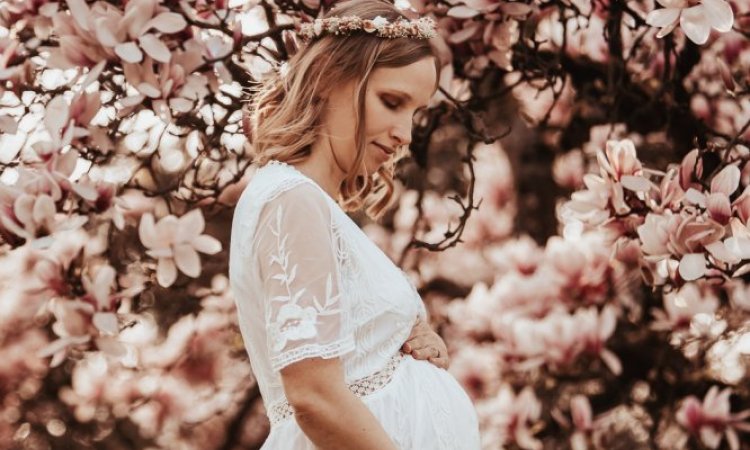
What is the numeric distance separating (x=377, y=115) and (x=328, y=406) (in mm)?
407

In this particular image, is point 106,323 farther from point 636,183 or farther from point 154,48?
point 636,183

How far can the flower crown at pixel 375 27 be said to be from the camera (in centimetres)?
183

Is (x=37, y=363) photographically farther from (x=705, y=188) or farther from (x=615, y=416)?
(x=705, y=188)

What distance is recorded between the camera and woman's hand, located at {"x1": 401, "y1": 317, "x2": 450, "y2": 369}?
1874 mm

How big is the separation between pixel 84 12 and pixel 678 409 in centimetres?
159

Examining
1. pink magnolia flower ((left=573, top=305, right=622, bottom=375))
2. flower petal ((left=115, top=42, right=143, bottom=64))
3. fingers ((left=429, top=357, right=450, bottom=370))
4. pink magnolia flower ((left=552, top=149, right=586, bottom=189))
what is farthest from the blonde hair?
pink magnolia flower ((left=552, top=149, right=586, bottom=189))

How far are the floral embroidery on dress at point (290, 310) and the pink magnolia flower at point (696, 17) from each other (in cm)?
94

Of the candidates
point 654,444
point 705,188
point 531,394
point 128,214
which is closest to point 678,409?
point 654,444

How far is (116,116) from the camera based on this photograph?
99.1 inches

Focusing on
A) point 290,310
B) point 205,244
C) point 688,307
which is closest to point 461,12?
point 205,244

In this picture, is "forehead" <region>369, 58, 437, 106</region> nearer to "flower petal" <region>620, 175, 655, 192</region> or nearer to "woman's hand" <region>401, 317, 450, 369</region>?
"woman's hand" <region>401, 317, 450, 369</region>

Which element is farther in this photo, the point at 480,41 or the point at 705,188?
the point at 480,41

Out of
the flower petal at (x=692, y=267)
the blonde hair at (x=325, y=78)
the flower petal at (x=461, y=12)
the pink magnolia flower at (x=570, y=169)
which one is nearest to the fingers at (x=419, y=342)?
the blonde hair at (x=325, y=78)

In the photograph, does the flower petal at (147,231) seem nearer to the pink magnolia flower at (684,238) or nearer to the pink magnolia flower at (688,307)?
the pink magnolia flower at (684,238)
